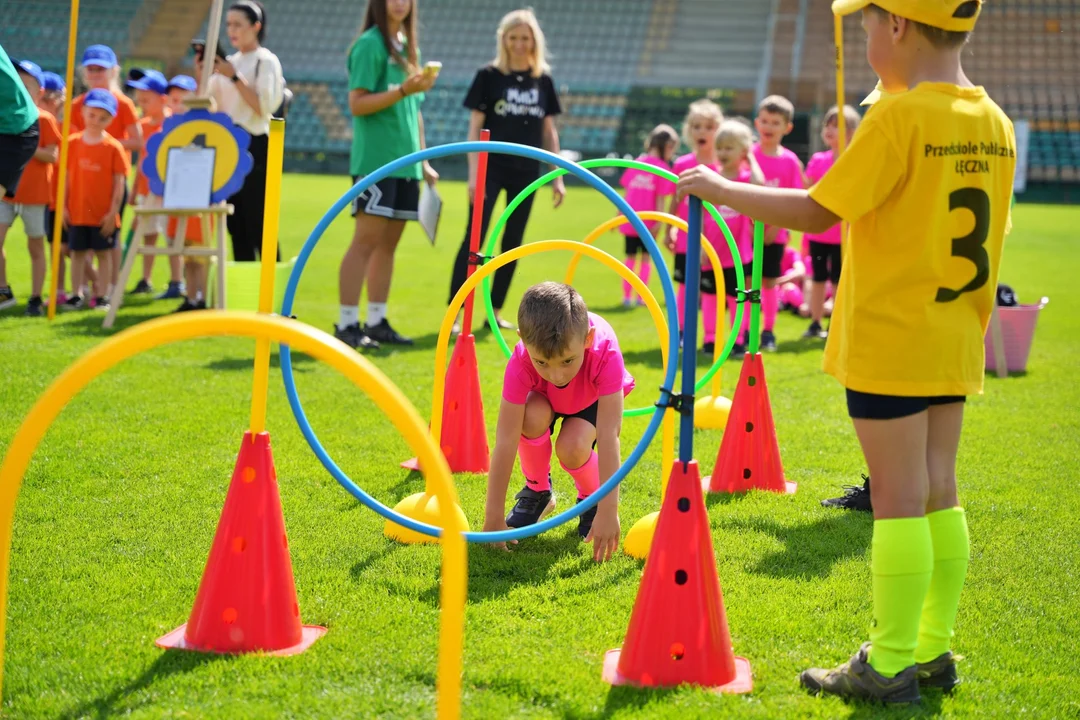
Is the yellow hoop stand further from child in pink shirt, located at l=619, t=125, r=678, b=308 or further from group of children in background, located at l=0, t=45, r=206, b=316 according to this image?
child in pink shirt, located at l=619, t=125, r=678, b=308

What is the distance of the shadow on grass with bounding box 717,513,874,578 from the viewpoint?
3.97 m

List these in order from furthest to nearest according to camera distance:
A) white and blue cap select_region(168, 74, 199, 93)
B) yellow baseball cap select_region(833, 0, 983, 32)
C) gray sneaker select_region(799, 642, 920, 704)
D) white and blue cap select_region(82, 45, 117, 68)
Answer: white and blue cap select_region(168, 74, 199, 93)
white and blue cap select_region(82, 45, 117, 68)
gray sneaker select_region(799, 642, 920, 704)
yellow baseball cap select_region(833, 0, 983, 32)

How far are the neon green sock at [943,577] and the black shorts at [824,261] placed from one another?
6425 mm

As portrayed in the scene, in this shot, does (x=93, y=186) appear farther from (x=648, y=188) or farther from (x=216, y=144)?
(x=648, y=188)

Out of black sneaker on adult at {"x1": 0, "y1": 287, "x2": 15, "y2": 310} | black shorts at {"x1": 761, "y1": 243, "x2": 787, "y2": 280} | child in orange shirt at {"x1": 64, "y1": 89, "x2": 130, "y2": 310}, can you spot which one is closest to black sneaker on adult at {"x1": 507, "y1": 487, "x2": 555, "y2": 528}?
black shorts at {"x1": 761, "y1": 243, "x2": 787, "y2": 280}

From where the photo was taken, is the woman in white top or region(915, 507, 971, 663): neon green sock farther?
the woman in white top

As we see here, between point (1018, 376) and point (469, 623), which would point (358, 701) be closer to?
point (469, 623)

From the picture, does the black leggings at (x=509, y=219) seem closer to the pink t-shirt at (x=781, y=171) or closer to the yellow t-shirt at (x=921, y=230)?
the pink t-shirt at (x=781, y=171)

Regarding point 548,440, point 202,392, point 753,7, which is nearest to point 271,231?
point 548,440

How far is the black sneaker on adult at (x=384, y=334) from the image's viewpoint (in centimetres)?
821

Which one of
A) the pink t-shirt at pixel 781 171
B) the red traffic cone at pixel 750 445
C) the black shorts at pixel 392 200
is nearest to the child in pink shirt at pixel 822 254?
the pink t-shirt at pixel 781 171

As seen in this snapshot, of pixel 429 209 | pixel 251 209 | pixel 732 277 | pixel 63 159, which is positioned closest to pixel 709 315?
pixel 732 277

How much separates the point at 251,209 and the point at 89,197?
147 centimetres

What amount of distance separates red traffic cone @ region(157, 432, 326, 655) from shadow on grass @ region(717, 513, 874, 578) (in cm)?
172
